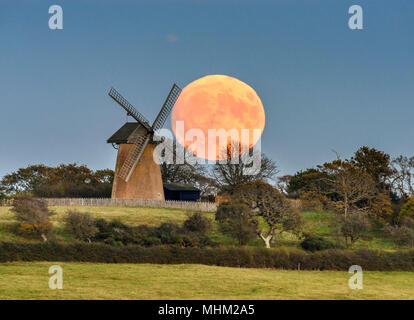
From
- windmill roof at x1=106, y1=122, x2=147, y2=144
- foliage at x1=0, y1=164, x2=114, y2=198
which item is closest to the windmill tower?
windmill roof at x1=106, y1=122, x2=147, y2=144

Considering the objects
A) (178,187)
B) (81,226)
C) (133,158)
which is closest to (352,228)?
(81,226)

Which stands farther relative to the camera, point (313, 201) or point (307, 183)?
point (307, 183)

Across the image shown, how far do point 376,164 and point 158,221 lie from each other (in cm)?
3037

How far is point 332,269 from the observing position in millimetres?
34312

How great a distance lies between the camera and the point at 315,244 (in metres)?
39.7

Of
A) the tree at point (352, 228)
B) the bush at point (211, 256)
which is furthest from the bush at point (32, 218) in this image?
the tree at point (352, 228)

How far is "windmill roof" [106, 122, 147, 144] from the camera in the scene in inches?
2227

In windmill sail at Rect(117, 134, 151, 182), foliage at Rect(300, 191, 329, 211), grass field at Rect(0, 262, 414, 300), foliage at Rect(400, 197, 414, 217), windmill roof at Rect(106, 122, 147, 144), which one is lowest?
grass field at Rect(0, 262, 414, 300)

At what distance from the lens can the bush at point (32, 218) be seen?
39850mm

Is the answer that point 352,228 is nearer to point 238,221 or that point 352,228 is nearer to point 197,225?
point 238,221

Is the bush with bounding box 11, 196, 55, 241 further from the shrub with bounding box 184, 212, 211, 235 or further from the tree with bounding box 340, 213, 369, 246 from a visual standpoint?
the tree with bounding box 340, 213, 369, 246

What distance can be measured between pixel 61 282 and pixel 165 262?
944 cm
